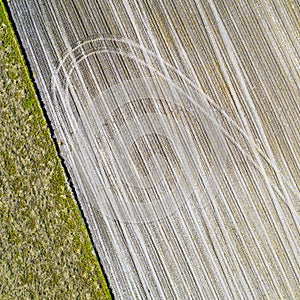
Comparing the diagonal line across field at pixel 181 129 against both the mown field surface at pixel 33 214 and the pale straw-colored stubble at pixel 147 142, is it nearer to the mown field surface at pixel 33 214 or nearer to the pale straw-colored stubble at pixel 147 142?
the pale straw-colored stubble at pixel 147 142

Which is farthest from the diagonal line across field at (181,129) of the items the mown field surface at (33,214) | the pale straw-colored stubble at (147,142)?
the mown field surface at (33,214)

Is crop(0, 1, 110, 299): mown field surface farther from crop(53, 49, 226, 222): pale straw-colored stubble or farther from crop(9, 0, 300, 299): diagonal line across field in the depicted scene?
crop(53, 49, 226, 222): pale straw-colored stubble

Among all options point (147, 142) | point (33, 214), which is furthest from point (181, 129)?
point (33, 214)

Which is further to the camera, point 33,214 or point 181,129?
point 181,129

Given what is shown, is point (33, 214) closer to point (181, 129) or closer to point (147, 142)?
point (147, 142)

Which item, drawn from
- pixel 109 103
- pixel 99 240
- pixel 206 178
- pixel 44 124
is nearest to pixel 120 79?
pixel 109 103
